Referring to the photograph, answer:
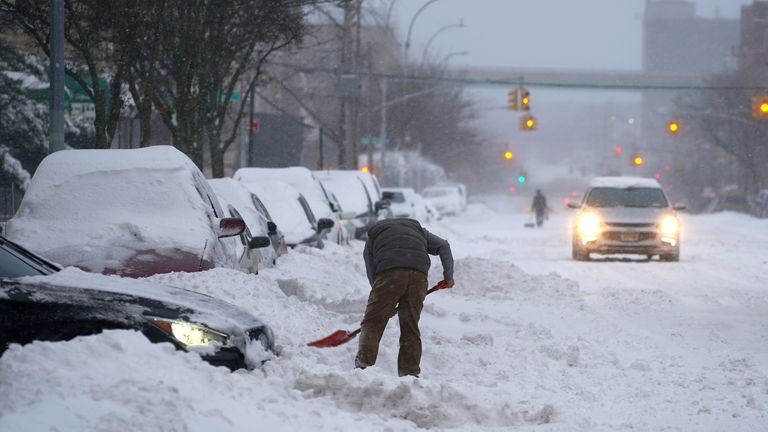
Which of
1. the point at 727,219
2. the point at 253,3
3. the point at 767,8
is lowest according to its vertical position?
the point at 727,219

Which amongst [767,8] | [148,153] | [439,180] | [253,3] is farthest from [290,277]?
[767,8]

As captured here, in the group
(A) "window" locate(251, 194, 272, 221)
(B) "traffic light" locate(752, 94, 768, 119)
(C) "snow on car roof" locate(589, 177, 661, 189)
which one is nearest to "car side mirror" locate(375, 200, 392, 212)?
(C) "snow on car roof" locate(589, 177, 661, 189)

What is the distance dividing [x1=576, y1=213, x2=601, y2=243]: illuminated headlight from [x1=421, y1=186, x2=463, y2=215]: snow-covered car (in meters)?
36.1

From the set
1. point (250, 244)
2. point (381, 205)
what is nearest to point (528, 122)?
point (381, 205)

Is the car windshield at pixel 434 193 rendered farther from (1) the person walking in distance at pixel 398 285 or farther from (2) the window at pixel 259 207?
(1) the person walking in distance at pixel 398 285

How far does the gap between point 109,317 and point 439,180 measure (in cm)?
8886

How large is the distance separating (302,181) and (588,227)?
6.26 meters

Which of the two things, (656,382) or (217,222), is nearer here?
(656,382)

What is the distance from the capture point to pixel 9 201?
28.1 m

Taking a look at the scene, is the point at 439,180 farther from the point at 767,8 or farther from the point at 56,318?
the point at 56,318

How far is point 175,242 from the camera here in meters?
11.5

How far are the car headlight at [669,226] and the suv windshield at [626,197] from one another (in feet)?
2.15

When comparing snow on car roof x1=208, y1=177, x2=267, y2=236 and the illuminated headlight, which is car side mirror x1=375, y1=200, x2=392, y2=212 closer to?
the illuminated headlight

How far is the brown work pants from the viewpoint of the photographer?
9789mm
